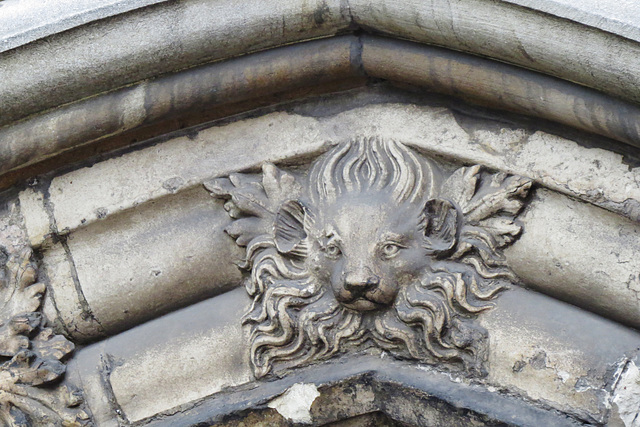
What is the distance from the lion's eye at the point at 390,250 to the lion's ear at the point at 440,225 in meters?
0.06

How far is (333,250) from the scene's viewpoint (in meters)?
1.92

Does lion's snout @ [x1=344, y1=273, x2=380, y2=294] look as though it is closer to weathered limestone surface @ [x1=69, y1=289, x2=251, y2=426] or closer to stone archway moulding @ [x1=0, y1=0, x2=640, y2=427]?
stone archway moulding @ [x1=0, y1=0, x2=640, y2=427]

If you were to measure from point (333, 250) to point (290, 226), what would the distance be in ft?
0.37

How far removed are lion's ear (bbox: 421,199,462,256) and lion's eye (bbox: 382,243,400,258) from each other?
0.19 feet

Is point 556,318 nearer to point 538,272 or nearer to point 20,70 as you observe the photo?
point 538,272

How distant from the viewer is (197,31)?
6.25ft

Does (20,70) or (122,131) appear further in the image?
(122,131)

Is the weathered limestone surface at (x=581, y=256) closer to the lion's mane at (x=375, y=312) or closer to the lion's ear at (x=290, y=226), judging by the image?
the lion's mane at (x=375, y=312)

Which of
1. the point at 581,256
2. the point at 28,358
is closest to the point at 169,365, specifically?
the point at 28,358

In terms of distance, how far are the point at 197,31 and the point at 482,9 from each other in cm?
54

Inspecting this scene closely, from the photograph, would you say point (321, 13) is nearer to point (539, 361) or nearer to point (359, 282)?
point (359, 282)

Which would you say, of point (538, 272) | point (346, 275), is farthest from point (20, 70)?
point (538, 272)

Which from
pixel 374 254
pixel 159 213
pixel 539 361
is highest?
pixel 159 213

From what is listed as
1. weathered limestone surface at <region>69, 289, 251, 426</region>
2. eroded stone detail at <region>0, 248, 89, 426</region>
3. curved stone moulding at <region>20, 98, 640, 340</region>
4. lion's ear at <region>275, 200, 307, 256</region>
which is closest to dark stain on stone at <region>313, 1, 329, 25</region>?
curved stone moulding at <region>20, 98, 640, 340</region>
